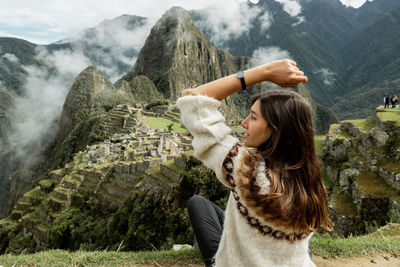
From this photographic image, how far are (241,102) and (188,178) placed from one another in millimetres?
147257

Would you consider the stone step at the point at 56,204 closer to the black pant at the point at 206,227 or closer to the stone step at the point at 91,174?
the stone step at the point at 91,174

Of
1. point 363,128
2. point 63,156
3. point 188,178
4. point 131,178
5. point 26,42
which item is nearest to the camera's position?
point 188,178

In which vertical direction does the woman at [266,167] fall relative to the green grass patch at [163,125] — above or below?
above

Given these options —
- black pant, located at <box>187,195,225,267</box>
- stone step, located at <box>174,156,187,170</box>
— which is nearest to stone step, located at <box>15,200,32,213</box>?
stone step, located at <box>174,156,187,170</box>

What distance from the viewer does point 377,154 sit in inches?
376

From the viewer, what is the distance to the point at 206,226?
259 cm

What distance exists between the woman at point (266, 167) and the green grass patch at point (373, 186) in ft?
27.2

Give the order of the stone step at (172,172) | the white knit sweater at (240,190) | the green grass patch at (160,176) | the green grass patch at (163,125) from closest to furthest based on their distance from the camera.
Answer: the white knit sweater at (240,190)
the stone step at (172,172)
the green grass patch at (160,176)
the green grass patch at (163,125)

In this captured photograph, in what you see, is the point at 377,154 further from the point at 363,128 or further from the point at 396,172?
the point at 363,128

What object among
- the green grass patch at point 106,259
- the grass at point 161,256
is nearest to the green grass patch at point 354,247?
the grass at point 161,256

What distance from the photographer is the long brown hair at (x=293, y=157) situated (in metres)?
1.57

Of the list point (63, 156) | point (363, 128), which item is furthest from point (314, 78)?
point (363, 128)

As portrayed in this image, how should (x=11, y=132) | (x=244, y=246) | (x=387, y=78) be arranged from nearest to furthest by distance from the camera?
(x=244, y=246) → (x=11, y=132) → (x=387, y=78)

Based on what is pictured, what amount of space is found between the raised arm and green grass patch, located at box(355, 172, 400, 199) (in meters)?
8.54
